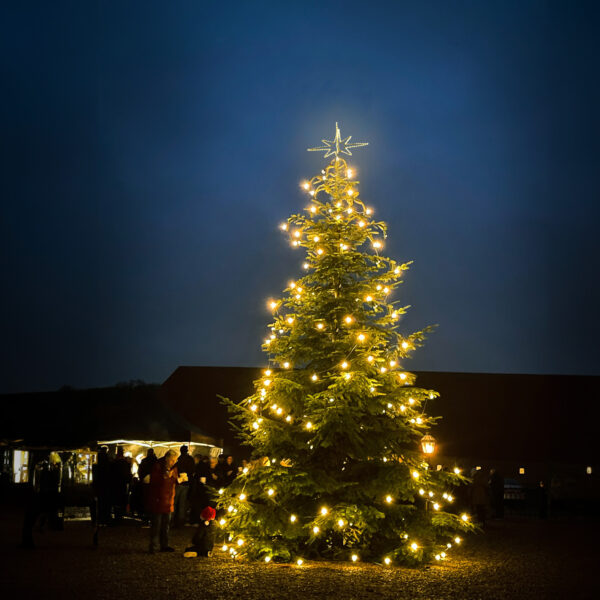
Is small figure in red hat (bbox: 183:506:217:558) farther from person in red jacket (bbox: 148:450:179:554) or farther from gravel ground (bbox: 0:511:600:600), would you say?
person in red jacket (bbox: 148:450:179:554)

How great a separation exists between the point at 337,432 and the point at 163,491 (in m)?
3.19

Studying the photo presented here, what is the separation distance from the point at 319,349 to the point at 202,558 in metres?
4.03

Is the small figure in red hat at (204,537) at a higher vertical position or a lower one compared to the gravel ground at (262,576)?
higher

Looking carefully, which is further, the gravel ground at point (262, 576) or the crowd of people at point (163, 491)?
the crowd of people at point (163, 491)

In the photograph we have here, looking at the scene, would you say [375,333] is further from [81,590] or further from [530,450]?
[530,450]

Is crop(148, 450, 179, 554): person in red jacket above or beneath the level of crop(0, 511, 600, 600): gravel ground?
above

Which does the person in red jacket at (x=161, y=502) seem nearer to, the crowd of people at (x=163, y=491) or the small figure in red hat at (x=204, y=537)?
the crowd of people at (x=163, y=491)

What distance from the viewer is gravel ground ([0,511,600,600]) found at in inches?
388

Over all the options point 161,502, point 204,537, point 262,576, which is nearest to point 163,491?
point 161,502

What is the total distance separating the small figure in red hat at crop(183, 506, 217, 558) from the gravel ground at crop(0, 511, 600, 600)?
8.8 inches

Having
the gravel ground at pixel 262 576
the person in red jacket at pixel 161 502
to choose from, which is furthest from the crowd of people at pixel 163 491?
the gravel ground at pixel 262 576

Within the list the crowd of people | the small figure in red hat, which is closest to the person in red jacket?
the crowd of people

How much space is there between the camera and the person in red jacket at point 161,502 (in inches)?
550

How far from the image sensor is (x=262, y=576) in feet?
37.4
